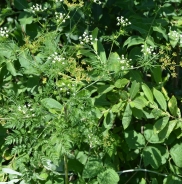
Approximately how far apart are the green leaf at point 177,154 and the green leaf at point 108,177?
29cm

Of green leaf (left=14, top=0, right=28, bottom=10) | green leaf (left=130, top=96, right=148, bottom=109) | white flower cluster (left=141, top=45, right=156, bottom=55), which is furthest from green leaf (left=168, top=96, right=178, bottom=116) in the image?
green leaf (left=14, top=0, right=28, bottom=10)

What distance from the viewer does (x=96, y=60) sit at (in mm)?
1879

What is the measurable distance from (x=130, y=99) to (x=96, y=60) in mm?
234

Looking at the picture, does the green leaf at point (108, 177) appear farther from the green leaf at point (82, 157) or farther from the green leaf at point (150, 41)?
the green leaf at point (150, 41)

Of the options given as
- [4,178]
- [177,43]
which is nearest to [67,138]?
[4,178]

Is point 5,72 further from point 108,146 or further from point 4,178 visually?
point 108,146

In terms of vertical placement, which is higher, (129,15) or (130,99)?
(129,15)

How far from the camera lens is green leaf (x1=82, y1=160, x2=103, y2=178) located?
1.78m

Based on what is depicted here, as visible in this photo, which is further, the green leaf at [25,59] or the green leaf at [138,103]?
the green leaf at [25,59]

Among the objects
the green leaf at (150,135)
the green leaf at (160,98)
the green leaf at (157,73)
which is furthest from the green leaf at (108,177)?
the green leaf at (157,73)

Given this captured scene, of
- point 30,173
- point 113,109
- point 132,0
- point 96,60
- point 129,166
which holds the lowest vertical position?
point 129,166

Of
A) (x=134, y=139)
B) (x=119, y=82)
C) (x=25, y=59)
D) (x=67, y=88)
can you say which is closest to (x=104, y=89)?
(x=119, y=82)

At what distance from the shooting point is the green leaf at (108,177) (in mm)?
1757

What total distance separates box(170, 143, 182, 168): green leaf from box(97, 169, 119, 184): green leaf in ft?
0.96
